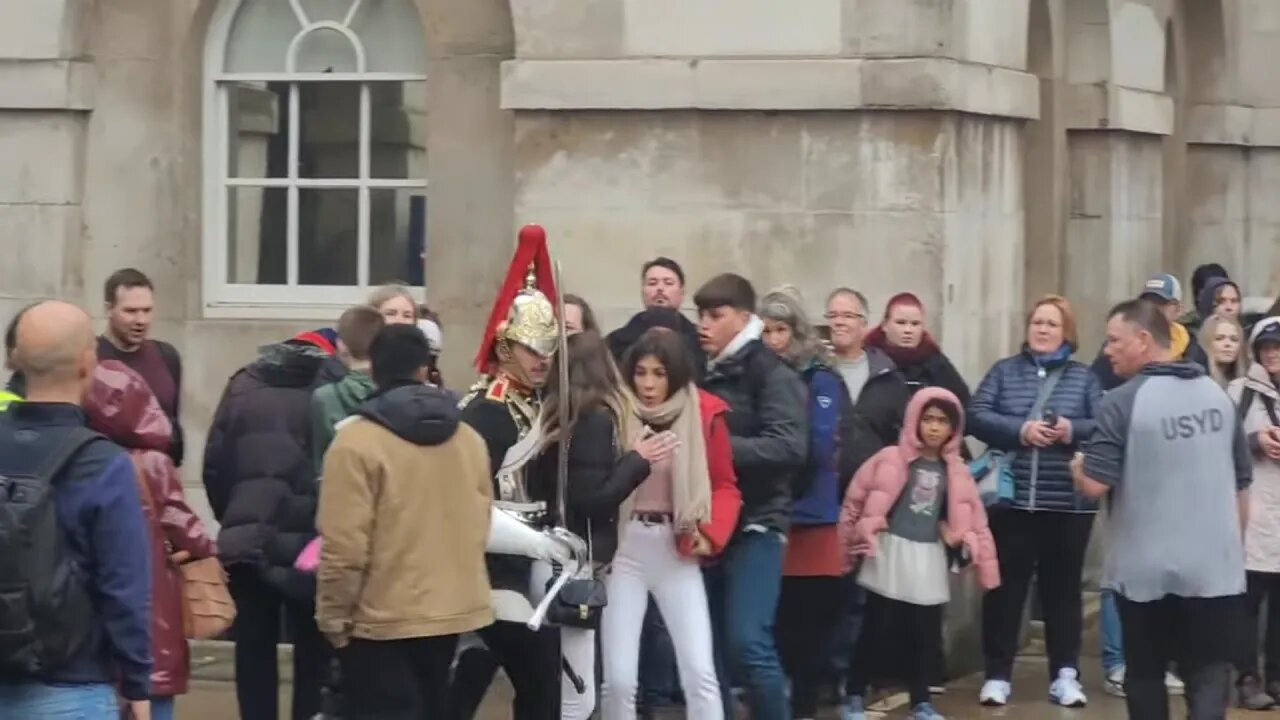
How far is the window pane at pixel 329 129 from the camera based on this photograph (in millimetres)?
12430

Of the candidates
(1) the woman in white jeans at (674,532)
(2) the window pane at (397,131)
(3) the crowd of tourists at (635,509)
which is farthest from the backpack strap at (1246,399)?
(2) the window pane at (397,131)

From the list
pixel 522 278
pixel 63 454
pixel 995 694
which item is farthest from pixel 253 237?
pixel 63 454

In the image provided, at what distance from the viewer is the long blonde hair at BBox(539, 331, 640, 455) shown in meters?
8.01

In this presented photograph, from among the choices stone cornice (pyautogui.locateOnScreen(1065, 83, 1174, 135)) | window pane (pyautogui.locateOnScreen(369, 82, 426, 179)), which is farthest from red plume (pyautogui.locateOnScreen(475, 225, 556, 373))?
stone cornice (pyautogui.locateOnScreen(1065, 83, 1174, 135))

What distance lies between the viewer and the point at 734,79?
11.4 meters

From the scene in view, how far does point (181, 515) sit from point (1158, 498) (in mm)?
3303

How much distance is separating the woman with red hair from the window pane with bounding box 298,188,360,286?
297 cm

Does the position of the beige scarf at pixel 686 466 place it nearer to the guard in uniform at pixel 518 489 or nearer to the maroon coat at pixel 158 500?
the guard in uniform at pixel 518 489

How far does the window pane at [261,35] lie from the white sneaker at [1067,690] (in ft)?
15.9

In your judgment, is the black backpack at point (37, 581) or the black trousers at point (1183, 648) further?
the black trousers at point (1183, 648)

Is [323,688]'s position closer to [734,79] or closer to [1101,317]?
[734,79]

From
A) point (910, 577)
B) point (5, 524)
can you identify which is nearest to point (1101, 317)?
point (910, 577)

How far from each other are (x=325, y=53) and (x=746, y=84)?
2.30 meters

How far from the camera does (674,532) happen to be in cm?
877
